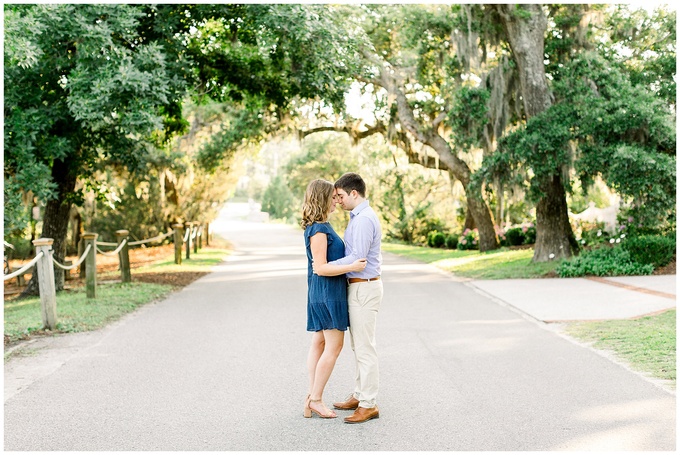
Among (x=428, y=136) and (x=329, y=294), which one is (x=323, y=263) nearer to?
(x=329, y=294)

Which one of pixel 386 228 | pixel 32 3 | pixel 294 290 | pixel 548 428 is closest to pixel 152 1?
pixel 32 3

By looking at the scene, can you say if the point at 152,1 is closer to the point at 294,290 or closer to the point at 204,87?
the point at 204,87

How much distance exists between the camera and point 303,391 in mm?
6387

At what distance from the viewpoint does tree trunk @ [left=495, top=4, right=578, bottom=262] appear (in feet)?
56.7

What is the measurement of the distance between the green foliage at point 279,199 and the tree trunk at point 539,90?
5051cm

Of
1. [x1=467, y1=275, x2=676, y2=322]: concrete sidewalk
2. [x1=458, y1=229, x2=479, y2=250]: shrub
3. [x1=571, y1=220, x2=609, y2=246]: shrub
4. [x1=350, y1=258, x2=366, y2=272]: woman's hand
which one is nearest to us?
[x1=350, y1=258, x2=366, y2=272]: woman's hand

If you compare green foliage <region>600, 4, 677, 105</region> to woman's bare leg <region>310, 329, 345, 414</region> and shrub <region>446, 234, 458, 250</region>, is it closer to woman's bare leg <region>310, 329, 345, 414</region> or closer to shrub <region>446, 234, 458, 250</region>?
shrub <region>446, 234, 458, 250</region>

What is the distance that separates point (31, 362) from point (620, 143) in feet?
38.2

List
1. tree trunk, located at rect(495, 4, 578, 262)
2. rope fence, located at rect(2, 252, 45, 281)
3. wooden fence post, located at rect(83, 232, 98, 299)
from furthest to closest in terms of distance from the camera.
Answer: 1. tree trunk, located at rect(495, 4, 578, 262)
2. wooden fence post, located at rect(83, 232, 98, 299)
3. rope fence, located at rect(2, 252, 45, 281)

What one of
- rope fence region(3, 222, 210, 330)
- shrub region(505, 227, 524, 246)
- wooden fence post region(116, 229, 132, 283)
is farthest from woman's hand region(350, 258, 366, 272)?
shrub region(505, 227, 524, 246)

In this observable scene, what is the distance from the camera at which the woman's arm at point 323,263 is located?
5.39 m

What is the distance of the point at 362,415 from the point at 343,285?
3.07 feet

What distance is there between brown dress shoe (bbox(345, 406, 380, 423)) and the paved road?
0.06 meters

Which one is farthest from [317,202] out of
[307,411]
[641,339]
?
[641,339]
